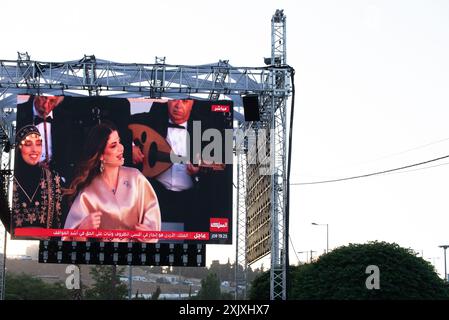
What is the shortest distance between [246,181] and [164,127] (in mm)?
10310

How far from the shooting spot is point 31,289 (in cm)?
6156

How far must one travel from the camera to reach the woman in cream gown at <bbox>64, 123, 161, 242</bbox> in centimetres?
2745

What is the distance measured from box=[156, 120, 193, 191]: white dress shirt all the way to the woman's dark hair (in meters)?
2.13

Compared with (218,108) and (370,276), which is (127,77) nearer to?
(218,108)

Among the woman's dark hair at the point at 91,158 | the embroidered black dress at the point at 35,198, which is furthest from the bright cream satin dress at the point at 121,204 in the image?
the embroidered black dress at the point at 35,198

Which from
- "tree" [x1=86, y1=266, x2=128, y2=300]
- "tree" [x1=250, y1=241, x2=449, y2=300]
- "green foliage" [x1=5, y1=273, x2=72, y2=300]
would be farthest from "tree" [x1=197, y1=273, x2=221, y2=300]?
"tree" [x1=250, y1=241, x2=449, y2=300]

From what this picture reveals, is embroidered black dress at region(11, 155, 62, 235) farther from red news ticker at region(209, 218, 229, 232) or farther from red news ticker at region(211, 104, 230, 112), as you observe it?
red news ticker at region(211, 104, 230, 112)

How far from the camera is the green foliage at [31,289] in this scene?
5932 cm

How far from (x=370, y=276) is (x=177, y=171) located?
1466 centimetres

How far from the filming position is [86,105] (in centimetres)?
2838

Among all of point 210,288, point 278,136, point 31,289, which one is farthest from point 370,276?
point 210,288

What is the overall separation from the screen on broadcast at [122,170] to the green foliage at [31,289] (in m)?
30.9
